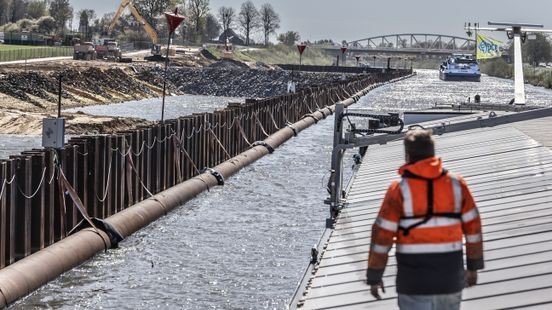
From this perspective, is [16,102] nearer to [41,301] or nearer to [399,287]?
[41,301]

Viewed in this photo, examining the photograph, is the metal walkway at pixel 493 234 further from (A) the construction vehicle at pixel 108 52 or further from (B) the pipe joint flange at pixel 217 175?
(A) the construction vehicle at pixel 108 52

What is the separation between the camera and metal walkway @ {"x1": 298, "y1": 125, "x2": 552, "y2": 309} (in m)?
13.0

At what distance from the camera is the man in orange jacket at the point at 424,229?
8.99 meters

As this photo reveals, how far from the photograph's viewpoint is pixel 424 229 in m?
9.06

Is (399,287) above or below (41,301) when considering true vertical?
above

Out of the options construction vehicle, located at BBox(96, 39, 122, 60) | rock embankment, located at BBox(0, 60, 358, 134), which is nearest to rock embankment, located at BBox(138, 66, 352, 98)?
rock embankment, located at BBox(0, 60, 358, 134)

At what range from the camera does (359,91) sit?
4139 inches

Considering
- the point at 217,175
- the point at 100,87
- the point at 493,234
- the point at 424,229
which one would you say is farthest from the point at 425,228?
the point at 100,87

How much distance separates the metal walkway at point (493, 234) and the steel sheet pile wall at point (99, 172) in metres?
4.77

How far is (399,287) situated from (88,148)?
13.7m

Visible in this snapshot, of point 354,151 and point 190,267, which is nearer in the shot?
point 190,267

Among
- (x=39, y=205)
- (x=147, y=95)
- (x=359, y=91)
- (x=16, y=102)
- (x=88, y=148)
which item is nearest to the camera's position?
(x=39, y=205)

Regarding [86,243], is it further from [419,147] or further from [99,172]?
[419,147]

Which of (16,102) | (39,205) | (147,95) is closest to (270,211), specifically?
(39,205)
